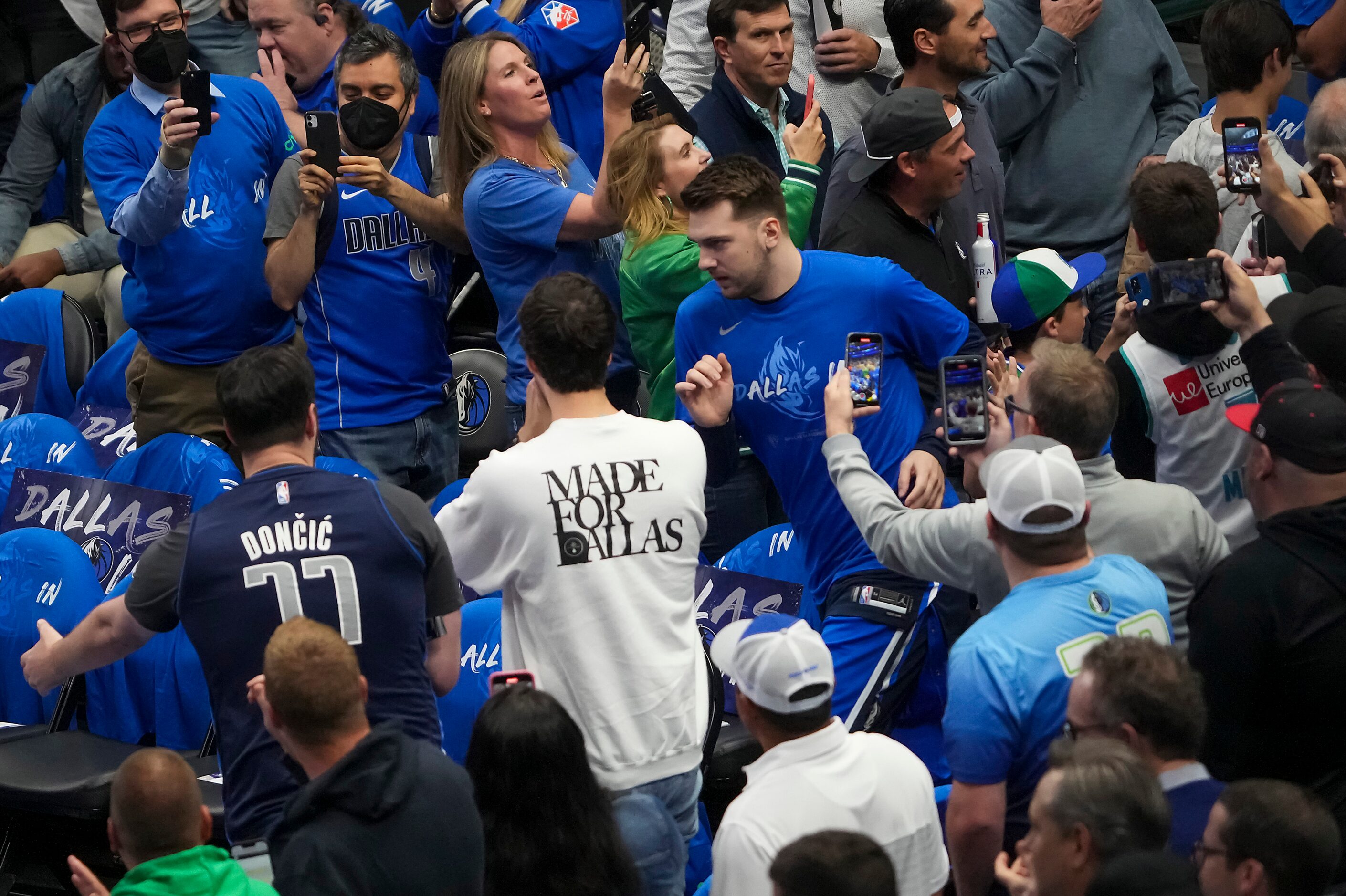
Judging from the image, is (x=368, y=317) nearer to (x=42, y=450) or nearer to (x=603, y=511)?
(x=42, y=450)

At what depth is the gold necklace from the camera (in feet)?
19.5

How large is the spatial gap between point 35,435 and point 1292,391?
4.91 meters

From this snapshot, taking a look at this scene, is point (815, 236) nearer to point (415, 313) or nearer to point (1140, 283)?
point (415, 313)

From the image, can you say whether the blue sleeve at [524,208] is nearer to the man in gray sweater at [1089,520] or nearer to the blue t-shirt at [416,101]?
the blue t-shirt at [416,101]

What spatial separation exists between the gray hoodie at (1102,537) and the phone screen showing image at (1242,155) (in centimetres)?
180

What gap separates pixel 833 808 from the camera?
10.6 ft

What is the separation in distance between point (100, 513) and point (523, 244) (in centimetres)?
190

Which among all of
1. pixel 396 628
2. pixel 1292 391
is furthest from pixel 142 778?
pixel 1292 391

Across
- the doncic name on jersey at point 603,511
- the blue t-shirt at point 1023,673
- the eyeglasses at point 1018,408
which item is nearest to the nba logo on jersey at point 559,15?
the eyeglasses at point 1018,408

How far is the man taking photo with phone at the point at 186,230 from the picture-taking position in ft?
20.7

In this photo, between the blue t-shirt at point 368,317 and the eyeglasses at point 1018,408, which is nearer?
the eyeglasses at point 1018,408

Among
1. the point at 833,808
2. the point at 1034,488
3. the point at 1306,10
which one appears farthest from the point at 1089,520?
the point at 1306,10

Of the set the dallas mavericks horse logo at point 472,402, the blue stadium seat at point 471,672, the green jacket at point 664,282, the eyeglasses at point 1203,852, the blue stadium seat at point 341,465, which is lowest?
the dallas mavericks horse logo at point 472,402

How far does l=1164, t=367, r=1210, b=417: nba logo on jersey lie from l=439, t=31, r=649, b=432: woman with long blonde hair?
2021 millimetres
